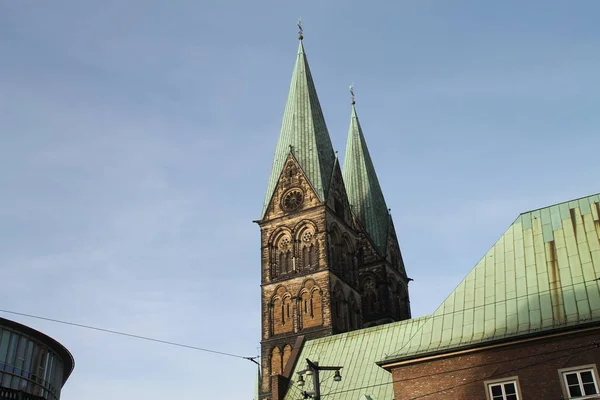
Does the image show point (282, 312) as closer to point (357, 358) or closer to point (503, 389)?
point (357, 358)

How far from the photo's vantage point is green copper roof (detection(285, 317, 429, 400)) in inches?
1393

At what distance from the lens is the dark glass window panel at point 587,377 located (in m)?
24.2

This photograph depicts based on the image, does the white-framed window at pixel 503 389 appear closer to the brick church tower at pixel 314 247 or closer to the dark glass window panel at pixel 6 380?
the brick church tower at pixel 314 247

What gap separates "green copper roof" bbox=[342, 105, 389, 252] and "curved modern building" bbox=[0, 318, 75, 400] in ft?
94.3

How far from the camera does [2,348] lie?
37.1m

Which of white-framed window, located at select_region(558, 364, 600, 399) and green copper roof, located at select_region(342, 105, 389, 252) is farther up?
green copper roof, located at select_region(342, 105, 389, 252)

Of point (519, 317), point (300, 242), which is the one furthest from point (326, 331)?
point (519, 317)

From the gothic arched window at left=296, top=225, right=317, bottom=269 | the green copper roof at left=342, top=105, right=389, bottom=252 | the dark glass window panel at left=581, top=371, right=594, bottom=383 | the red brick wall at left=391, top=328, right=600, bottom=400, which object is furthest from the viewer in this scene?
the green copper roof at left=342, top=105, right=389, bottom=252

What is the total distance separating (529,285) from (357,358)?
42.9 feet

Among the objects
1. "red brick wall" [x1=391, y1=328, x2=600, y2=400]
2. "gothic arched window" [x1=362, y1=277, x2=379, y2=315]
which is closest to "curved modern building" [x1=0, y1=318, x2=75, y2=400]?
"red brick wall" [x1=391, y1=328, x2=600, y2=400]

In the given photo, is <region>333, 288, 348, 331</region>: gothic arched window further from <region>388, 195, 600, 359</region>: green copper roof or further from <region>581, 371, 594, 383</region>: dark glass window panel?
<region>581, 371, 594, 383</region>: dark glass window panel

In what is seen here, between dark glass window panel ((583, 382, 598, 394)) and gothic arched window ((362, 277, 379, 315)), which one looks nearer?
dark glass window panel ((583, 382, 598, 394))

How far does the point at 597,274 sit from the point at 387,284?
33631 mm

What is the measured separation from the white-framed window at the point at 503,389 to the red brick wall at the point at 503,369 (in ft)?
0.52
